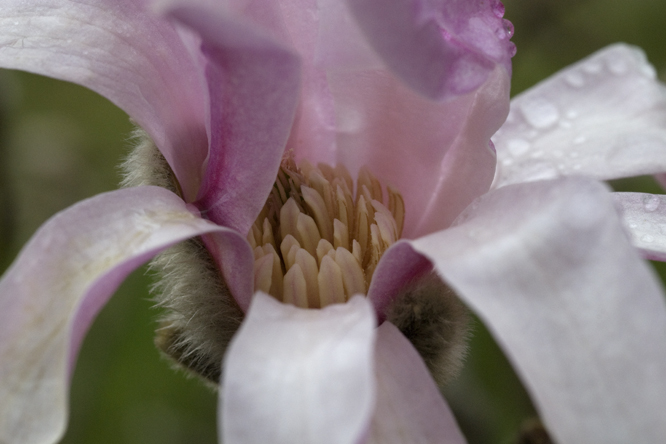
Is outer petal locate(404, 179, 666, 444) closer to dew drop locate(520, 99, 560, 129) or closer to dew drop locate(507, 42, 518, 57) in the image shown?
dew drop locate(507, 42, 518, 57)

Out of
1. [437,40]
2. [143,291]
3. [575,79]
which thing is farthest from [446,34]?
[143,291]

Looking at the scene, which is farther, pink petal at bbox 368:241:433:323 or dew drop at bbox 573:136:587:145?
dew drop at bbox 573:136:587:145

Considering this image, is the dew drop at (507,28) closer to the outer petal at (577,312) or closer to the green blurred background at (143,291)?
the outer petal at (577,312)

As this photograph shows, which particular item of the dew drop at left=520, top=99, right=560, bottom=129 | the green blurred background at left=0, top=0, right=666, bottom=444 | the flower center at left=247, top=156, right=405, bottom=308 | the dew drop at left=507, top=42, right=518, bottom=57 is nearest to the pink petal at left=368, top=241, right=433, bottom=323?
the flower center at left=247, top=156, right=405, bottom=308

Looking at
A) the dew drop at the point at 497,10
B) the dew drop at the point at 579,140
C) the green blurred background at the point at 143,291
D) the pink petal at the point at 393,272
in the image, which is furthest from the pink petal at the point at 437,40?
the green blurred background at the point at 143,291

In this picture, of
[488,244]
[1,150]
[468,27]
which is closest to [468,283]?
[488,244]

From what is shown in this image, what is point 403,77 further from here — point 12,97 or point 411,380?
point 12,97
